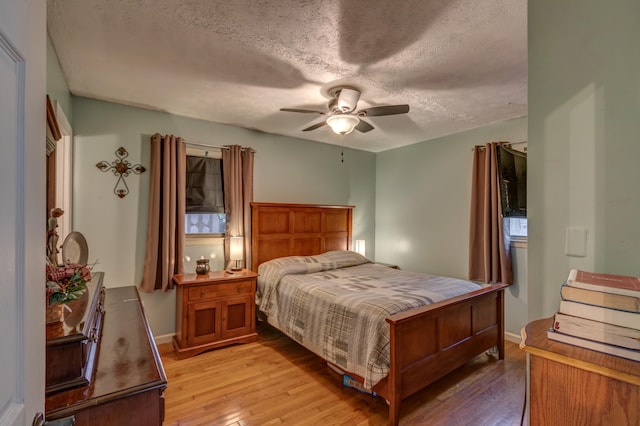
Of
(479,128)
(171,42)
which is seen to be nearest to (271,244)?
(171,42)

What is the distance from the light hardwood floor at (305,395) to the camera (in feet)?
7.06

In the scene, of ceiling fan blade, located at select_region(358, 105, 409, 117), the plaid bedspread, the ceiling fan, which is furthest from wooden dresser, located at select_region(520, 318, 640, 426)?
the ceiling fan

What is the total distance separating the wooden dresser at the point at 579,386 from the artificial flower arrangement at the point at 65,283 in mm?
1752

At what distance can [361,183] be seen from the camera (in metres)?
5.12

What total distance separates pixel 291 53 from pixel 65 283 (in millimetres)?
1867

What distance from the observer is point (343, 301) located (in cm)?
253

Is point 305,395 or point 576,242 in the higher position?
point 576,242

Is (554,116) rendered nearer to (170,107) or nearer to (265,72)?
(265,72)

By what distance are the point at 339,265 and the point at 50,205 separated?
9.41ft

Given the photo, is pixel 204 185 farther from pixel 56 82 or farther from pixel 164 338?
pixel 164 338

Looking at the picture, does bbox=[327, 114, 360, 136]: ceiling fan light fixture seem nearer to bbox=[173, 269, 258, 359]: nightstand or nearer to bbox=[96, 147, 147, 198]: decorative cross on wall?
bbox=[173, 269, 258, 359]: nightstand

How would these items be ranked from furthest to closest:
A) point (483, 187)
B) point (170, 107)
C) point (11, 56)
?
1. point (483, 187)
2. point (170, 107)
3. point (11, 56)

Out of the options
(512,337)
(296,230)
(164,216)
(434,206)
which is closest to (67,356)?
(164,216)

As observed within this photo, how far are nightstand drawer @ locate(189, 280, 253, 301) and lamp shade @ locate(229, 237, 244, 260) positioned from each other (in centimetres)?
39
